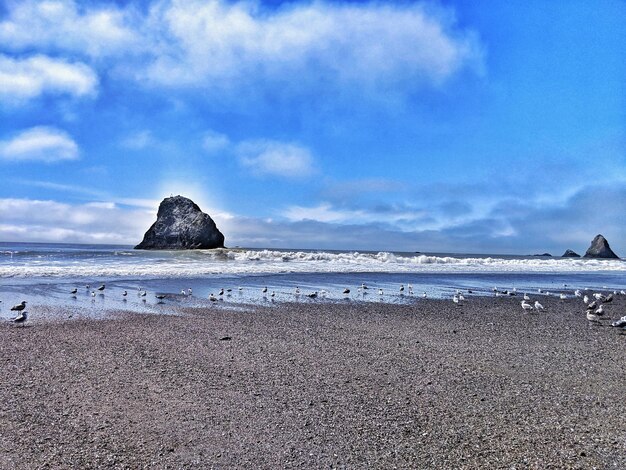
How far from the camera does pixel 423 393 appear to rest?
269 inches

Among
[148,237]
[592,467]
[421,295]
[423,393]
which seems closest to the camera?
[592,467]

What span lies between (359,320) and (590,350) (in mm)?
5692

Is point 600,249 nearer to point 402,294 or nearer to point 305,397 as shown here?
point 402,294

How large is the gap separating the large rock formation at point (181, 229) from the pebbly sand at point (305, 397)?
64114mm

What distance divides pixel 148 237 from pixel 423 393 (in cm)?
8028

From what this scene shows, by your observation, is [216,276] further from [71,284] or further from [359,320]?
[359,320]

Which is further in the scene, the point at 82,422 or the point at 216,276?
the point at 216,276

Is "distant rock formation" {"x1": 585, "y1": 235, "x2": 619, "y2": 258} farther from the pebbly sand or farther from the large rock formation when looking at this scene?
the pebbly sand

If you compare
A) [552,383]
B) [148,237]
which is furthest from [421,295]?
[148,237]

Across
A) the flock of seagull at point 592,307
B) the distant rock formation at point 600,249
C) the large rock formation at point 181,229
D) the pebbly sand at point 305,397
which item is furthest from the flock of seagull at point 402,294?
the distant rock formation at point 600,249

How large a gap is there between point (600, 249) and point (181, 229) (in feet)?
291

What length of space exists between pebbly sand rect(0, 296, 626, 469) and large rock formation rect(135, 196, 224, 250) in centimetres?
6411

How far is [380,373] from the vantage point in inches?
310

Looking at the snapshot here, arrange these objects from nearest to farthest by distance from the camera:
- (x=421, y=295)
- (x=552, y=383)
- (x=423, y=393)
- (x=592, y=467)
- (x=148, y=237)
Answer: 1. (x=592, y=467)
2. (x=423, y=393)
3. (x=552, y=383)
4. (x=421, y=295)
5. (x=148, y=237)
